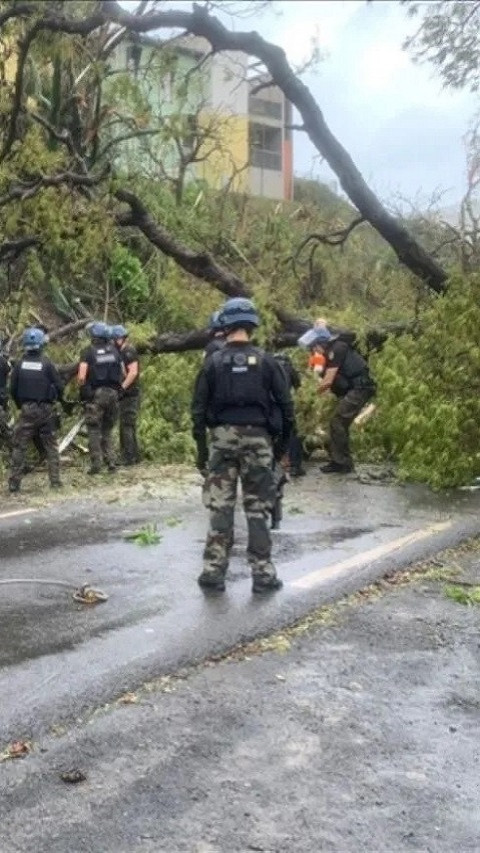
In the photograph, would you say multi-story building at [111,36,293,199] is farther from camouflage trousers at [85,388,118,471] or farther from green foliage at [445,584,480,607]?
green foliage at [445,584,480,607]

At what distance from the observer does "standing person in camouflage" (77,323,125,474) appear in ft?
44.3

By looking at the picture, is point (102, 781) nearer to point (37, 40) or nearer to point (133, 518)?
point (133, 518)

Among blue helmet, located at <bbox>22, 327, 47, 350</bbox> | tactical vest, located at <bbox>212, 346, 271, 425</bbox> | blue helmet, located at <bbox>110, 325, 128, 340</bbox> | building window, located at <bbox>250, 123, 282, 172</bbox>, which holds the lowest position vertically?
tactical vest, located at <bbox>212, 346, 271, 425</bbox>

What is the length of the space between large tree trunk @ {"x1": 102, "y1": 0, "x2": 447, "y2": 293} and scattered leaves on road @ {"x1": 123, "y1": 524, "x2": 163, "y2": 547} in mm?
5750

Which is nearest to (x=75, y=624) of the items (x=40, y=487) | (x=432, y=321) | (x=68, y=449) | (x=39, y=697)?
(x=39, y=697)

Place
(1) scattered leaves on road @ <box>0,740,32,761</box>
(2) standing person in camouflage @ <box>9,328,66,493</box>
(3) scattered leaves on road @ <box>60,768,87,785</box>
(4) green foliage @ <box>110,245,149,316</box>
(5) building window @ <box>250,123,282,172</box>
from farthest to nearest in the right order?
1. (5) building window @ <box>250,123,282,172</box>
2. (4) green foliage @ <box>110,245,149,316</box>
3. (2) standing person in camouflage @ <box>9,328,66,493</box>
4. (1) scattered leaves on road @ <box>0,740,32,761</box>
5. (3) scattered leaves on road @ <box>60,768,87,785</box>

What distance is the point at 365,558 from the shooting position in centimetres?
806

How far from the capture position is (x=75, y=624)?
6133 mm

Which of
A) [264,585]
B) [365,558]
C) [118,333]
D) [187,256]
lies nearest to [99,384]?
[118,333]

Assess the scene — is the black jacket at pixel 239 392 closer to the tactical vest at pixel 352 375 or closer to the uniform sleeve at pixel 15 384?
the uniform sleeve at pixel 15 384

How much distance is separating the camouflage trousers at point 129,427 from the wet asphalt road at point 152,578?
2.71 m

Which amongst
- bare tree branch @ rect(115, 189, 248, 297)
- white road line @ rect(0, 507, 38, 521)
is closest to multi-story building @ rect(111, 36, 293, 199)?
bare tree branch @ rect(115, 189, 248, 297)

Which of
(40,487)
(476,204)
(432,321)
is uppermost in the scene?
(476,204)

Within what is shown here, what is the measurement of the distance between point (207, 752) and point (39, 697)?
3.10 feet
